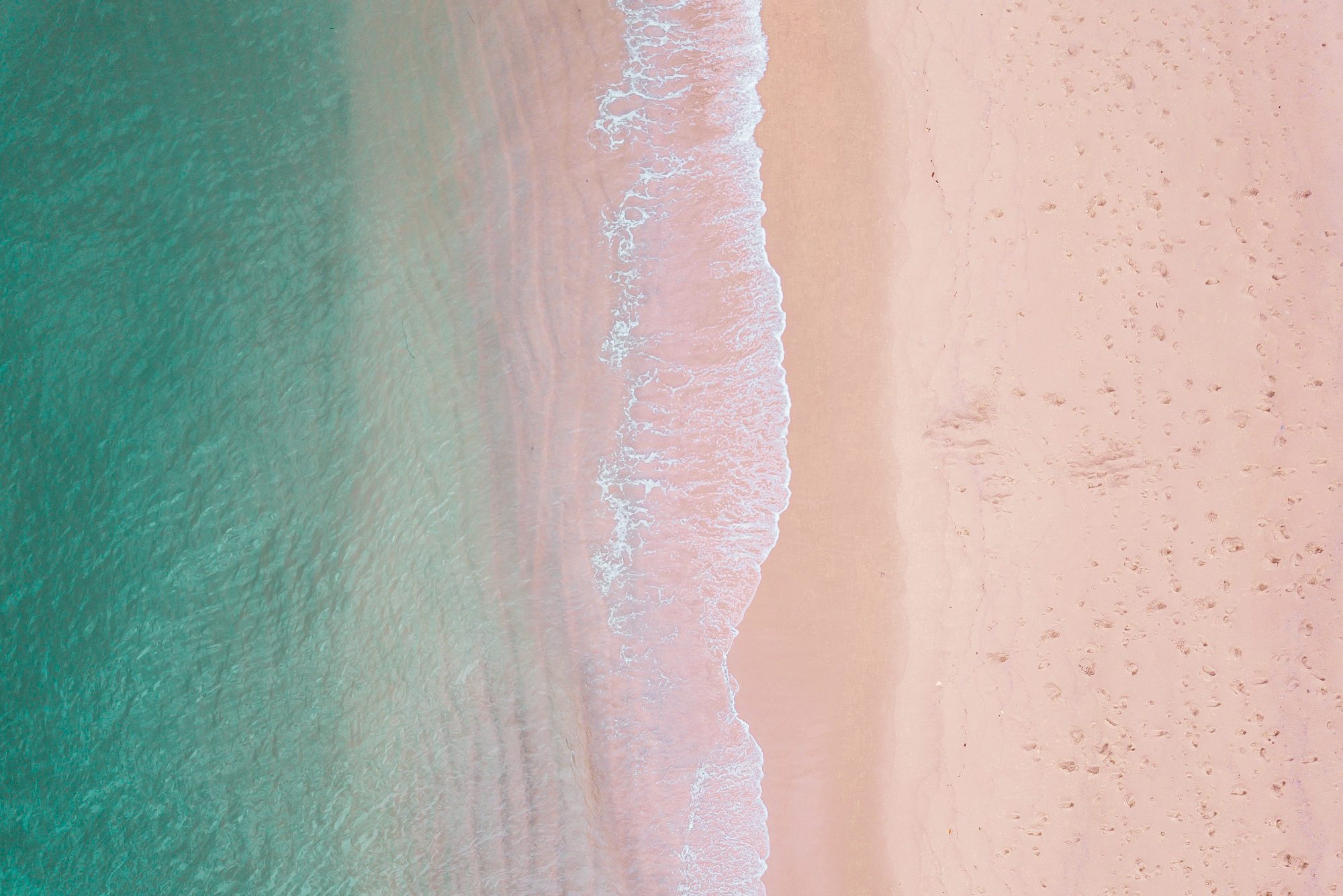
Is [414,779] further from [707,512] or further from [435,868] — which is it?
[707,512]

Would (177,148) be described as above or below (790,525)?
above

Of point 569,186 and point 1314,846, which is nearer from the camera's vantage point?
point 1314,846

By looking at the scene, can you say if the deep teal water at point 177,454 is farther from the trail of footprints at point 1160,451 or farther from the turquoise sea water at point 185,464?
the trail of footprints at point 1160,451

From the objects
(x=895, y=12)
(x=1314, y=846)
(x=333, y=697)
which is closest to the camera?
(x=1314, y=846)

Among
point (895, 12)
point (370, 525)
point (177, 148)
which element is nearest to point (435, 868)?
point (370, 525)

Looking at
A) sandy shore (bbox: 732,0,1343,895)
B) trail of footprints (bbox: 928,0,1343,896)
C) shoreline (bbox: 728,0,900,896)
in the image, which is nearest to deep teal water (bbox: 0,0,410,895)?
shoreline (bbox: 728,0,900,896)

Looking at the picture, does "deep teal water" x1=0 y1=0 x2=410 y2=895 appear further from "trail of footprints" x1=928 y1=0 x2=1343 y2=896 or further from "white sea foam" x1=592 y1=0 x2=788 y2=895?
"trail of footprints" x1=928 y1=0 x2=1343 y2=896

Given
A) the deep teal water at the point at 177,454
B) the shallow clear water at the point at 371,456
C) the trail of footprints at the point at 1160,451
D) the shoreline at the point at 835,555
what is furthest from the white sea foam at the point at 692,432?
the deep teal water at the point at 177,454
